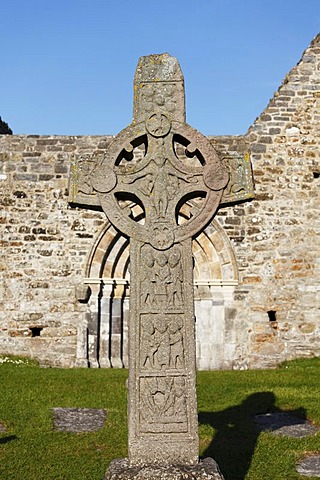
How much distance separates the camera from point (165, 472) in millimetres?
3037

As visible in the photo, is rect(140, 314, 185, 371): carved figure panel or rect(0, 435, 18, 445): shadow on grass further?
rect(0, 435, 18, 445): shadow on grass

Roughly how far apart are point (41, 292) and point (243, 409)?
16.9 ft

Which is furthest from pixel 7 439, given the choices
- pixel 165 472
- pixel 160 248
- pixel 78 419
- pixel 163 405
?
pixel 160 248

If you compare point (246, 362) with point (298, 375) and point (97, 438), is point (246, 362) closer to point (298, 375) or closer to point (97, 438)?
point (298, 375)

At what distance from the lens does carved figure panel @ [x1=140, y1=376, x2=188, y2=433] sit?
3270mm

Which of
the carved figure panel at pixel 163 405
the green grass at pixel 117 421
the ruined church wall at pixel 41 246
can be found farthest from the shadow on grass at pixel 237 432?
the ruined church wall at pixel 41 246

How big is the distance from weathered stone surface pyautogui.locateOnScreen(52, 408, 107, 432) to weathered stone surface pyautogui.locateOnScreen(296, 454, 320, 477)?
6.68 feet

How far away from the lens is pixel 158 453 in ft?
10.6

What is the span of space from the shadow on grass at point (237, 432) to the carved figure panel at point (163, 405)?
102 cm

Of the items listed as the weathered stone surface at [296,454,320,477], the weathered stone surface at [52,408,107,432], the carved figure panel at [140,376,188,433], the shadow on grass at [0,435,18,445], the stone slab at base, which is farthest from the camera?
the weathered stone surface at [52,408,107,432]

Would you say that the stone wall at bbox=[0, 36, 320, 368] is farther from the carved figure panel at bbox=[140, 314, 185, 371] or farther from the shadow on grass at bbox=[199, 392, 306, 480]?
the carved figure panel at bbox=[140, 314, 185, 371]

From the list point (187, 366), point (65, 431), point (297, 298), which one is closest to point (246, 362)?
point (297, 298)

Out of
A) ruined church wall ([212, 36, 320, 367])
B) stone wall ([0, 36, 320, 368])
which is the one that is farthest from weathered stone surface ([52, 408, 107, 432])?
ruined church wall ([212, 36, 320, 367])

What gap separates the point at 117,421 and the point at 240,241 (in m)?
5.38
